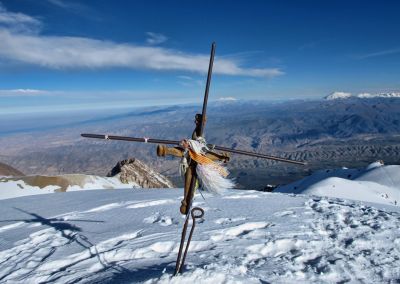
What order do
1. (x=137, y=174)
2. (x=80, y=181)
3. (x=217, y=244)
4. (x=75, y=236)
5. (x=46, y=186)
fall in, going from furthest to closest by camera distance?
(x=137, y=174), (x=80, y=181), (x=46, y=186), (x=75, y=236), (x=217, y=244)

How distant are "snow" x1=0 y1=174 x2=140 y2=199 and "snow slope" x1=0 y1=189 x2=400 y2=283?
1967cm

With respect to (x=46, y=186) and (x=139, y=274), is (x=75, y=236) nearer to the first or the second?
(x=139, y=274)

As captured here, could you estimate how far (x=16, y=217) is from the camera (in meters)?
12.9

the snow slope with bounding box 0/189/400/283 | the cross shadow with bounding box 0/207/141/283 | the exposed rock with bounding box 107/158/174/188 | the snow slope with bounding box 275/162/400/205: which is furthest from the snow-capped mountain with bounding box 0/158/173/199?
the snow slope with bounding box 0/189/400/283

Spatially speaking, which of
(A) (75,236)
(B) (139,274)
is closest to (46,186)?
(A) (75,236)

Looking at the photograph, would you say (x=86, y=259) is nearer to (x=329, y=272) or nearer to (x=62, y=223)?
(x=62, y=223)

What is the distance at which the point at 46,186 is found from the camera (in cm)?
3225

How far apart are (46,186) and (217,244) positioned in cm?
2903

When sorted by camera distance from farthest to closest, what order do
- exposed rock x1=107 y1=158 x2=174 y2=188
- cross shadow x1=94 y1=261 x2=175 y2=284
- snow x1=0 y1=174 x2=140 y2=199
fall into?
→ exposed rock x1=107 y1=158 x2=174 y2=188 < snow x1=0 y1=174 x2=140 y2=199 < cross shadow x1=94 y1=261 x2=175 y2=284

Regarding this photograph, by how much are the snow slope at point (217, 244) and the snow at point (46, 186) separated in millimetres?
19668

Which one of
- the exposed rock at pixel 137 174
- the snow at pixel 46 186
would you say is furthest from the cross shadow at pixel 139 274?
the exposed rock at pixel 137 174

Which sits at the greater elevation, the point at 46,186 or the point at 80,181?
the point at 80,181

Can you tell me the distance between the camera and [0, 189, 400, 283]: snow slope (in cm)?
612

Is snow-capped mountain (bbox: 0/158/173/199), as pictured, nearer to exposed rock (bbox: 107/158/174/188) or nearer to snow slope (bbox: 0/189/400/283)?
exposed rock (bbox: 107/158/174/188)
